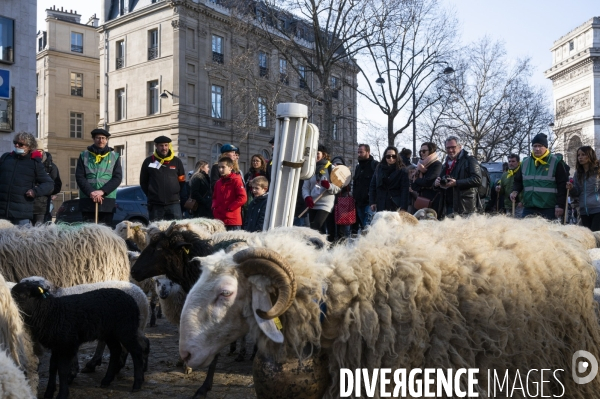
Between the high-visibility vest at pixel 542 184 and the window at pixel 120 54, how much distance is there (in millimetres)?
40113

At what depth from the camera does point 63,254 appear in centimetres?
563

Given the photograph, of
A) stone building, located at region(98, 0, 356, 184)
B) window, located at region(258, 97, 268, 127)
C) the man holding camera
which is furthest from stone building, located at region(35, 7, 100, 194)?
the man holding camera

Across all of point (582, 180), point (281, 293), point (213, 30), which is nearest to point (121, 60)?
point (213, 30)

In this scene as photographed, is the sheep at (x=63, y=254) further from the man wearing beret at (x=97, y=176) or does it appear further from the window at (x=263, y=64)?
the window at (x=263, y=64)

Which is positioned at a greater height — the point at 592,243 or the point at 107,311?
the point at 592,243

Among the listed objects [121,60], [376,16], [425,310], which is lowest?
[425,310]

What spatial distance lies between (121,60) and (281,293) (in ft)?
146

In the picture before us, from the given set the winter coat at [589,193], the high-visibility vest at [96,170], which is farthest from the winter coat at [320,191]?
the winter coat at [589,193]

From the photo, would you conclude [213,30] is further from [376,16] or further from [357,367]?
[357,367]

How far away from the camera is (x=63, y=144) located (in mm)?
47844

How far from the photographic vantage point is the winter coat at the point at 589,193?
837 centimetres

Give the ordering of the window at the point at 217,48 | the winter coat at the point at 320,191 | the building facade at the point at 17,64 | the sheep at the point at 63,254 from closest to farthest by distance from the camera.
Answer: the sheep at the point at 63,254
the winter coat at the point at 320,191
the building facade at the point at 17,64
the window at the point at 217,48

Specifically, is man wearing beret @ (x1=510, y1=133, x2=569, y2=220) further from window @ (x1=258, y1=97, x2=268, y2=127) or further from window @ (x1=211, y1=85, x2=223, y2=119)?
window @ (x1=211, y1=85, x2=223, y2=119)

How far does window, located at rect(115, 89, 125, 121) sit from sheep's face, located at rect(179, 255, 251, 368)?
42.7 meters
